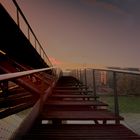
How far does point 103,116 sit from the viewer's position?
5172mm

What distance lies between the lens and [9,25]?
25.3 feet

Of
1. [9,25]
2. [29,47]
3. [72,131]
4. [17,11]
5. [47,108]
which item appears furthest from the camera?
[29,47]

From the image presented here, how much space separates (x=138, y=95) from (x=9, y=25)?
143 metres

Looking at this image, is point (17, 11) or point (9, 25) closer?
point (9, 25)

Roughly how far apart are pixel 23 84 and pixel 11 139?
6.99 ft

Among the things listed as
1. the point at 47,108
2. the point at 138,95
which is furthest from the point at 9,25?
the point at 138,95

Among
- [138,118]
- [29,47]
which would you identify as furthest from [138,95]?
[29,47]

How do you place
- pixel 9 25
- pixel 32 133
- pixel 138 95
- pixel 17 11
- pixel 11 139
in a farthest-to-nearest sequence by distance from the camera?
1. pixel 138 95
2. pixel 17 11
3. pixel 9 25
4. pixel 32 133
5. pixel 11 139

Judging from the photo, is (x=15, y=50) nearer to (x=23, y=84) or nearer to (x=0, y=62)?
(x=0, y=62)

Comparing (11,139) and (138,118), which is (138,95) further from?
(11,139)

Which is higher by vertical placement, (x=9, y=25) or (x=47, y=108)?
(x=9, y=25)

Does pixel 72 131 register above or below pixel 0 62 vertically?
below

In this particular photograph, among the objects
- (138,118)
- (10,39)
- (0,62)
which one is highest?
(10,39)

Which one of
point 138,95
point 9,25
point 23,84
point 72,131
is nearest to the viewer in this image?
point 72,131
